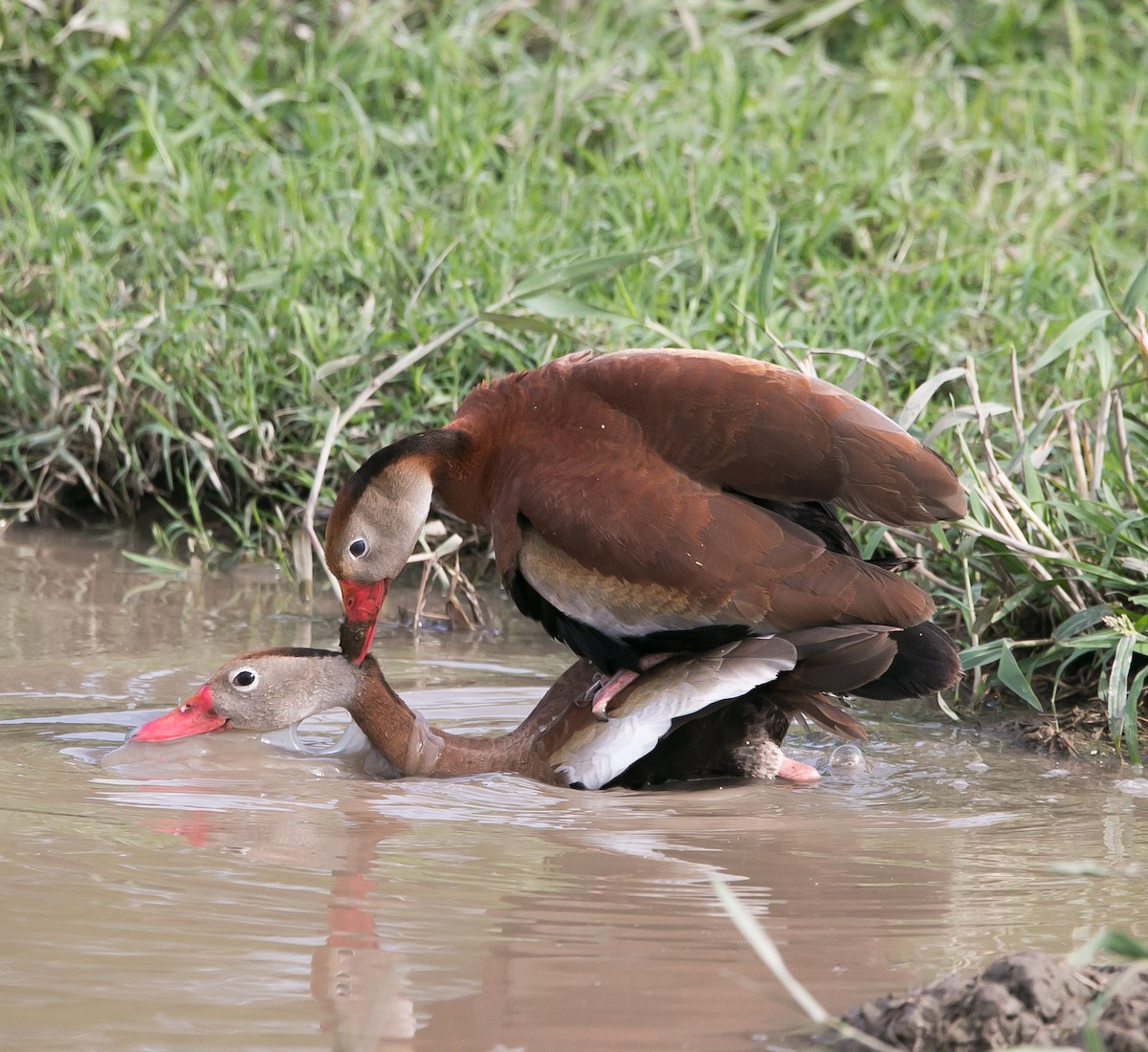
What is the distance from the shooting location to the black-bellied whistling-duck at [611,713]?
335 cm

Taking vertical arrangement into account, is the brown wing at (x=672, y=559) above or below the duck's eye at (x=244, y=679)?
above

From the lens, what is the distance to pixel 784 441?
3.35 meters

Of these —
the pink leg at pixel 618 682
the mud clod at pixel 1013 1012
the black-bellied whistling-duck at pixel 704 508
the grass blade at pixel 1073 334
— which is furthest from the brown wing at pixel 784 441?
the mud clod at pixel 1013 1012

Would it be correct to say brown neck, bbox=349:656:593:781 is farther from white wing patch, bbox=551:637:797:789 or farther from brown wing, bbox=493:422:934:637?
brown wing, bbox=493:422:934:637

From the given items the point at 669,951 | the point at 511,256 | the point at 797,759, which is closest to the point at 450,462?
the point at 797,759

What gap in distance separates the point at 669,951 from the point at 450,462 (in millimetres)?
1474

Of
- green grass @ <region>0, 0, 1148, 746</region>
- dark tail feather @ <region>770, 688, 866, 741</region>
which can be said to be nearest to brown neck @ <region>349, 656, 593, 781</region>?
dark tail feather @ <region>770, 688, 866, 741</region>

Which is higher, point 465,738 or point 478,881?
point 478,881

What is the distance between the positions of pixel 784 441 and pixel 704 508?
20 centimetres

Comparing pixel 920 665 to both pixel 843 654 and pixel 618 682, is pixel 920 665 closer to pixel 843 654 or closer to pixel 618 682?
pixel 843 654

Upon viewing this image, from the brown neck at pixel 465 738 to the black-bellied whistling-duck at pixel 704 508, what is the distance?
0.54 feet

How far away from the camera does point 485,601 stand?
4.74 meters

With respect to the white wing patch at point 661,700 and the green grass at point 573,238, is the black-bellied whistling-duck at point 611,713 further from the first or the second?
the green grass at point 573,238

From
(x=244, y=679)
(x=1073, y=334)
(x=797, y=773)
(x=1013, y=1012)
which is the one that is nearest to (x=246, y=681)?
(x=244, y=679)
